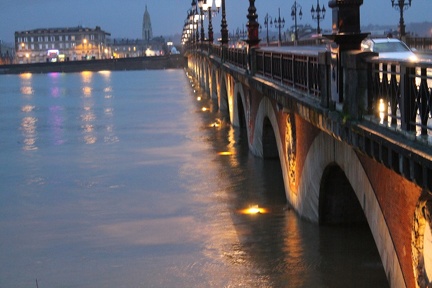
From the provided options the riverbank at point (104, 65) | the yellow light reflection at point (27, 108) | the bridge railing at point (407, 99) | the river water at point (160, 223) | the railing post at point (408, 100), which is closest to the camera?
the bridge railing at point (407, 99)

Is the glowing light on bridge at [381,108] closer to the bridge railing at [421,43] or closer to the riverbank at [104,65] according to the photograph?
the bridge railing at [421,43]

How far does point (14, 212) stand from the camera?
21766 millimetres

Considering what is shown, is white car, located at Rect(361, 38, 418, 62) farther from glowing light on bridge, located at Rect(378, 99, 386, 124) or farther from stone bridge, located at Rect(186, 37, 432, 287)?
glowing light on bridge, located at Rect(378, 99, 386, 124)

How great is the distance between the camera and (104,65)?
513ft

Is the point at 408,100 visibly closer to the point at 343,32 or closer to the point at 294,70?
the point at 343,32

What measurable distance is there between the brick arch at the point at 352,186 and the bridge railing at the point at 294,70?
3.12ft

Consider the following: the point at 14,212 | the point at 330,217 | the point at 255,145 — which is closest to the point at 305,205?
the point at 330,217

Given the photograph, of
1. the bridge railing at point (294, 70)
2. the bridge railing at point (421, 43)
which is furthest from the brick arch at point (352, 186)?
the bridge railing at point (421, 43)

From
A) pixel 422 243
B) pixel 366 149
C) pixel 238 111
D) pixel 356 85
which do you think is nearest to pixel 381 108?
pixel 356 85

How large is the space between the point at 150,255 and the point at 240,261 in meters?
1.87

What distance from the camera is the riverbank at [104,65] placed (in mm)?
154500

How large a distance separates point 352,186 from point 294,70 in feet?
→ 17.4

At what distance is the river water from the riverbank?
118 metres

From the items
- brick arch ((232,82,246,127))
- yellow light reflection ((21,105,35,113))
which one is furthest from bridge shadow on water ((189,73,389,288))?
yellow light reflection ((21,105,35,113))
